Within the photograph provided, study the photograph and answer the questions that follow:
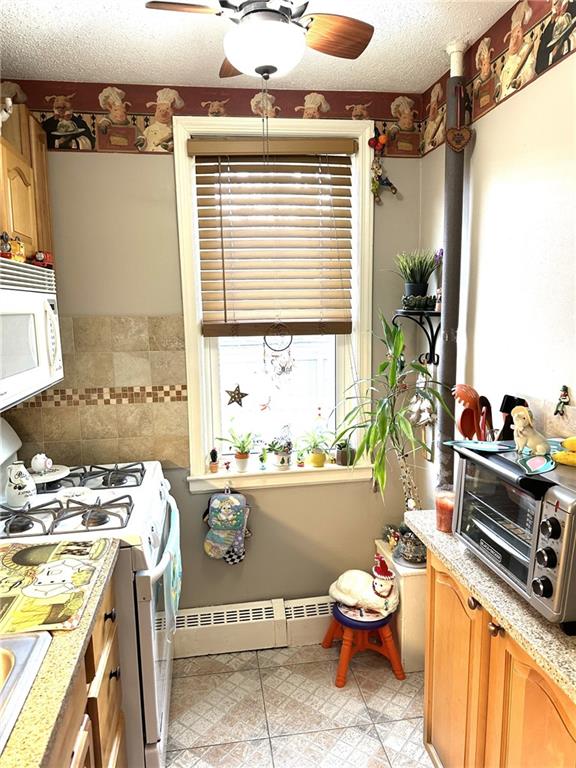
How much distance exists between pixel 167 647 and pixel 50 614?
37.2 inches

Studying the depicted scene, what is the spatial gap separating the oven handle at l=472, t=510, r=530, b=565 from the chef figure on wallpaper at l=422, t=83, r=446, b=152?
1.62 metres

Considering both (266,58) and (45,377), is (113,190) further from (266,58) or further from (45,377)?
(266,58)

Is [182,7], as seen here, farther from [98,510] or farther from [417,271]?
[98,510]

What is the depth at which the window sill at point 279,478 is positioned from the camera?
2465mm

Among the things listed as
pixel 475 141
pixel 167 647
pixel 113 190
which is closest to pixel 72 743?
pixel 167 647

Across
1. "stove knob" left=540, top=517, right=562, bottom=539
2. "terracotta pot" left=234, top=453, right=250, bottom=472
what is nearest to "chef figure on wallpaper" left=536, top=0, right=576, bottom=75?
"stove knob" left=540, top=517, right=562, bottom=539

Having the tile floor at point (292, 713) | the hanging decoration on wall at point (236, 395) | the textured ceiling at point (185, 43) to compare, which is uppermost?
the textured ceiling at point (185, 43)

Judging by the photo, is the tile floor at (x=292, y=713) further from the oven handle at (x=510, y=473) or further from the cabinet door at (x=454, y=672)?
the oven handle at (x=510, y=473)

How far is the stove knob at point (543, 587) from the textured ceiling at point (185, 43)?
1.71 meters

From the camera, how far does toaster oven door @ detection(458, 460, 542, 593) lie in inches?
48.0

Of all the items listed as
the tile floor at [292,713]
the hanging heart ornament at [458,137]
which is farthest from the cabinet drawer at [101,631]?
the hanging heart ornament at [458,137]

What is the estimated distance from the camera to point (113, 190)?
228cm

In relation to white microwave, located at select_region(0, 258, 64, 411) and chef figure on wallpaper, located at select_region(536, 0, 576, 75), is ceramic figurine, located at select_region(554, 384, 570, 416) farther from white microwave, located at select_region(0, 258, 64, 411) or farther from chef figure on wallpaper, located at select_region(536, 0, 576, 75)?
white microwave, located at select_region(0, 258, 64, 411)

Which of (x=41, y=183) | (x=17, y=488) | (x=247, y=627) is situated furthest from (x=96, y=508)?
(x=41, y=183)
